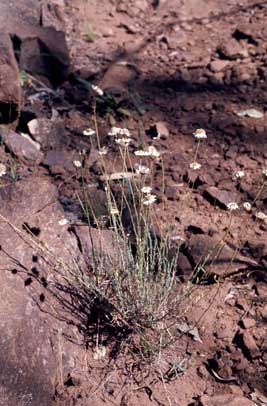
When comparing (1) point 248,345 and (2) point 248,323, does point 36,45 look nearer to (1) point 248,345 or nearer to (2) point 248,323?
(2) point 248,323

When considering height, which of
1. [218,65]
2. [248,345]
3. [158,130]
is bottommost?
[248,345]

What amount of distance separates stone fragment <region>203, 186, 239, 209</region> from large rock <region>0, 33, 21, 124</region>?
1.28m

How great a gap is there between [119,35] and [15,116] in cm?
155

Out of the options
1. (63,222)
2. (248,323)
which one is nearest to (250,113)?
(248,323)

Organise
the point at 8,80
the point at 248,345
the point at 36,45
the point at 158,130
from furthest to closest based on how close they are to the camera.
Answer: the point at 36,45
the point at 158,130
the point at 8,80
the point at 248,345

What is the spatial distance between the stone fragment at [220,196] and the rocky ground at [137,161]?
1cm

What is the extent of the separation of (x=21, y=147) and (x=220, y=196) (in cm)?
121

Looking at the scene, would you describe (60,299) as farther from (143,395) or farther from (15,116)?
(15,116)

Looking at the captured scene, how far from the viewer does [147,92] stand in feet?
13.8

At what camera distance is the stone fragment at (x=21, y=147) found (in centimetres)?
349

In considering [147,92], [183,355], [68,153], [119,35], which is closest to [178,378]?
[183,355]

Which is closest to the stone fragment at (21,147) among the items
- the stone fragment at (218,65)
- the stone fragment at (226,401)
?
the stone fragment at (218,65)

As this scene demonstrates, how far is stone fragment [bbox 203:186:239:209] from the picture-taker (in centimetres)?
324

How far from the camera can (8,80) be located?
Answer: 11.5 ft
